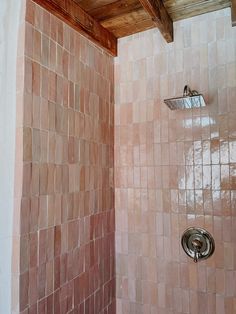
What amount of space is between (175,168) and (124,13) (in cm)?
95

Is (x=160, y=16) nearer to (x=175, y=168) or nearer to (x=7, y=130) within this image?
(x=175, y=168)

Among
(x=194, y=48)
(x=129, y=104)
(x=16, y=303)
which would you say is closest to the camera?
(x=16, y=303)

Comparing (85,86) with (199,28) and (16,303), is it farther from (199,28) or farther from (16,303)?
(16,303)

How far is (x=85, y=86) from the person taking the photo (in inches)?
59.1

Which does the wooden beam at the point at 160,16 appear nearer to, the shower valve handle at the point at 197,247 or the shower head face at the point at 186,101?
the shower head face at the point at 186,101

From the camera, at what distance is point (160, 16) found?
1.41m

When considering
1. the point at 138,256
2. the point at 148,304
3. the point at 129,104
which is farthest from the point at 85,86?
the point at 148,304

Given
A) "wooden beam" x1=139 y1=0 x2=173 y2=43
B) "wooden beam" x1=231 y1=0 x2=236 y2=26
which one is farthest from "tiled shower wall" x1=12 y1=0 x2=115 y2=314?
"wooden beam" x1=231 y1=0 x2=236 y2=26

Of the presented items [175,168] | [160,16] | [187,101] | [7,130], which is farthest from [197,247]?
[160,16]

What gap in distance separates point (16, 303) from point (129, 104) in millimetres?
1254

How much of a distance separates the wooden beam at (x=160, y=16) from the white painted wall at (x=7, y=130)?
601mm

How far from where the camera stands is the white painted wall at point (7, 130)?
1.05m

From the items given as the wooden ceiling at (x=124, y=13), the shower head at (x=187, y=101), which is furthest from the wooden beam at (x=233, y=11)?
the shower head at (x=187, y=101)

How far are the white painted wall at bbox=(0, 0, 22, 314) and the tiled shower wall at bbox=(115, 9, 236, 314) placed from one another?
80cm
